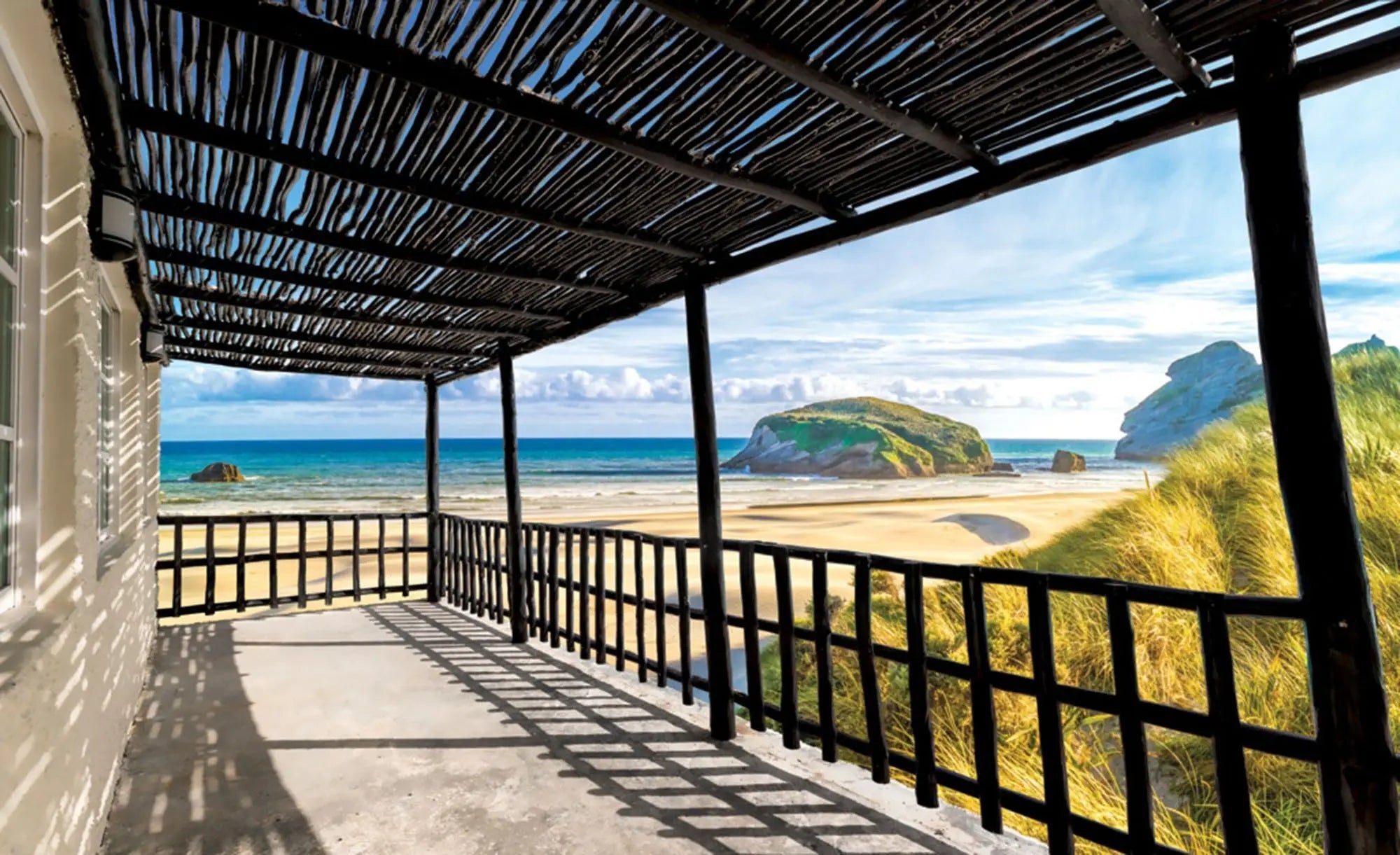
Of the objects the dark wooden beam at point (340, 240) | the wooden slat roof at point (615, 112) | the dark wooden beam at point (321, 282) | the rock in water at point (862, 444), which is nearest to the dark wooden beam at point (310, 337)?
the dark wooden beam at point (321, 282)

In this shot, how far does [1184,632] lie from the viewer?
4566 mm

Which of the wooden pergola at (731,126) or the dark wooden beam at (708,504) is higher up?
the wooden pergola at (731,126)

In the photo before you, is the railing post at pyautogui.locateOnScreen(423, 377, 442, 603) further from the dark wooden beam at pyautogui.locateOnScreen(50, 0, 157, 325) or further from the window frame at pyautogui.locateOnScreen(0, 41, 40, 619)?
the window frame at pyautogui.locateOnScreen(0, 41, 40, 619)

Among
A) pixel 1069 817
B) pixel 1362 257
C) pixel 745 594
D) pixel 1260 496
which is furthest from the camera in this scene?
pixel 1362 257

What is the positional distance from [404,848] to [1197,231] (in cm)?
4154

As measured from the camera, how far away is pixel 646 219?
2.91 m

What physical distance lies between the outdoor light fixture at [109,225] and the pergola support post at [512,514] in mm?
3019

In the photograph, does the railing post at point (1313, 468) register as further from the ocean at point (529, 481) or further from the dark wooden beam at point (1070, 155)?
the ocean at point (529, 481)

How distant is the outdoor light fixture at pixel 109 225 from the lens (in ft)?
6.90

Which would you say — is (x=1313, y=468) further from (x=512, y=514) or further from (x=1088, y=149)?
(x=512, y=514)

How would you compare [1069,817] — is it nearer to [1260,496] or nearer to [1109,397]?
[1260,496]

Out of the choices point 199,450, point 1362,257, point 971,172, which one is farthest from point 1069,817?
point 199,450

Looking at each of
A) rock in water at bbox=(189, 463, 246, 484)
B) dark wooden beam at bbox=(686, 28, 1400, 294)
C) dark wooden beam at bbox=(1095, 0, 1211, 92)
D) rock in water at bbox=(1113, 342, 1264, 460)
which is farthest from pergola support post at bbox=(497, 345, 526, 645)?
rock in water at bbox=(1113, 342, 1264, 460)

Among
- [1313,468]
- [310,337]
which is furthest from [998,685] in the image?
[310,337]
